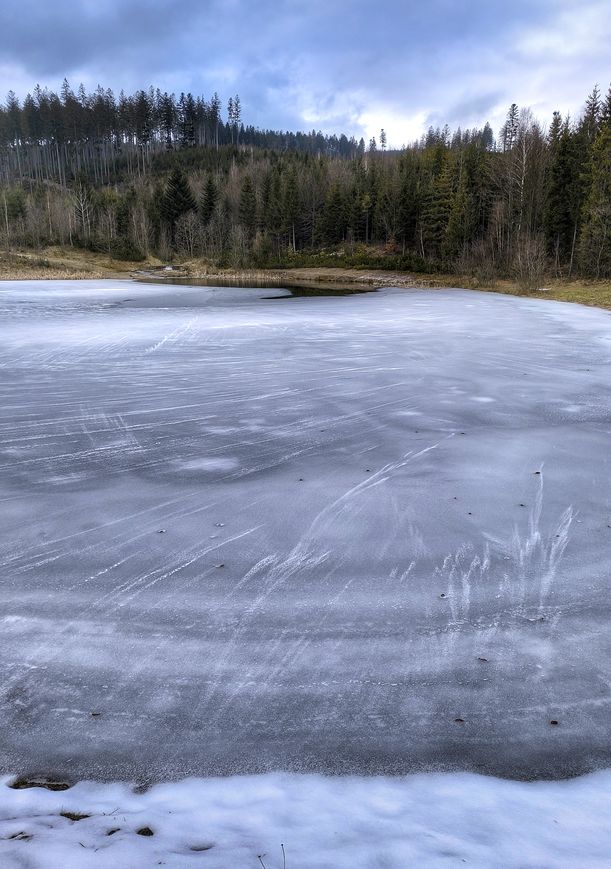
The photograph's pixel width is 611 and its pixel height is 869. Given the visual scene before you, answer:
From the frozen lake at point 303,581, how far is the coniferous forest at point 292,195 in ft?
97.9

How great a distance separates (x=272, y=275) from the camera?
53.4 m

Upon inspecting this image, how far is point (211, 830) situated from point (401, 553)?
6.61 feet

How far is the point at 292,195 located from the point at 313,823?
260 ft

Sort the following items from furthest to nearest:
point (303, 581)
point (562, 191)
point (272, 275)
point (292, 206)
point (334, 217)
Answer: point (292, 206), point (334, 217), point (272, 275), point (562, 191), point (303, 581)

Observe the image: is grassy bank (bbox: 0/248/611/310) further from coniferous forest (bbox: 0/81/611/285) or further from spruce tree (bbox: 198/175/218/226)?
spruce tree (bbox: 198/175/218/226)

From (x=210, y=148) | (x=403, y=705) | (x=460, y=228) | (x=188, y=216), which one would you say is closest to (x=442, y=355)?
(x=403, y=705)

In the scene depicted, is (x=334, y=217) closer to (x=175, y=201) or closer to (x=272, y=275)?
(x=175, y=201)

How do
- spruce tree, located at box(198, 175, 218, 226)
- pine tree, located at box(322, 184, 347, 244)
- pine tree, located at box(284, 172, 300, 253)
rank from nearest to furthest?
pine tree, located at box(322, 184, 347, 244) → pine tree, located at box(284, 172, 300, 253) → spruce tree, located at box(198, 175, 218, 226)

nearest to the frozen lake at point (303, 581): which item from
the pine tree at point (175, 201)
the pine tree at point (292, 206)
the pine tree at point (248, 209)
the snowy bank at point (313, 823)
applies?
the snowy bank at point (313, 823)

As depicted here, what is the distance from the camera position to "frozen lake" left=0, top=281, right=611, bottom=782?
7.33 ft

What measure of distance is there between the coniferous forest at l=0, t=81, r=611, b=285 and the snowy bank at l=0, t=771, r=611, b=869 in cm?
3348

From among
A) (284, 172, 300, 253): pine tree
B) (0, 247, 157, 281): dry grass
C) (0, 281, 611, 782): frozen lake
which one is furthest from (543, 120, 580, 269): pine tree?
(0, 281, 611, 782): frozen lake

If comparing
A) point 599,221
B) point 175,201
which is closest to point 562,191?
point 599,221

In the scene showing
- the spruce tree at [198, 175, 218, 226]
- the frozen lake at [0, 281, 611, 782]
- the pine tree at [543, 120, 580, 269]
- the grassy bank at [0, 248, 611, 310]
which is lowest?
the frozen lake at [0, 281, 611, 782]
